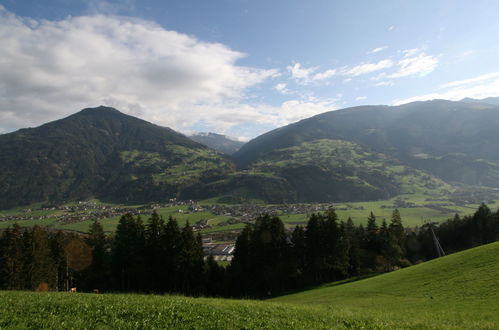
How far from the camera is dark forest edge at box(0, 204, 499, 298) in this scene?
4547 cm

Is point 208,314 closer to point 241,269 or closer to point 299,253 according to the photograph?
point 241,269

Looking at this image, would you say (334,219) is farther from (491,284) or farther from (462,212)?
(462,212)

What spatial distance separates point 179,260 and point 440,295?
40465 millimetres

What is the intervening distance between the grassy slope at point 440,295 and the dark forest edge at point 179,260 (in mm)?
19803

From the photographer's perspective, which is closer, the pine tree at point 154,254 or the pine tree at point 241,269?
the pine tree at point 154,254

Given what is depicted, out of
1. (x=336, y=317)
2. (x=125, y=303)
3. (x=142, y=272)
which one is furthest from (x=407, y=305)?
(x=142, y=272)

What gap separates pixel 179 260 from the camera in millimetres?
49531

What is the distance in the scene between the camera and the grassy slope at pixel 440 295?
18.1 m

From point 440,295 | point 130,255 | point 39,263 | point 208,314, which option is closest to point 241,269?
point 130,255

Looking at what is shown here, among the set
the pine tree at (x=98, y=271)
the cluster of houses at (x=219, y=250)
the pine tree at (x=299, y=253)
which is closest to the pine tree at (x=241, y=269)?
the pine tree at (x=299, y=253)

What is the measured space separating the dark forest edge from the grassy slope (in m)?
19.8

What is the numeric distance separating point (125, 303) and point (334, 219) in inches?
1990

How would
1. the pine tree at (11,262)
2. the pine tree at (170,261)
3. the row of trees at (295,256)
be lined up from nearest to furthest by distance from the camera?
1. the pine tree at (11,262)
2. the pine tree at (170,261)
3. the row of trees at (295,256)

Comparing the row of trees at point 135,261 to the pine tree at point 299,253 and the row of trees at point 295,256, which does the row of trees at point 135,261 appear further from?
the pine tree at point 299,253
